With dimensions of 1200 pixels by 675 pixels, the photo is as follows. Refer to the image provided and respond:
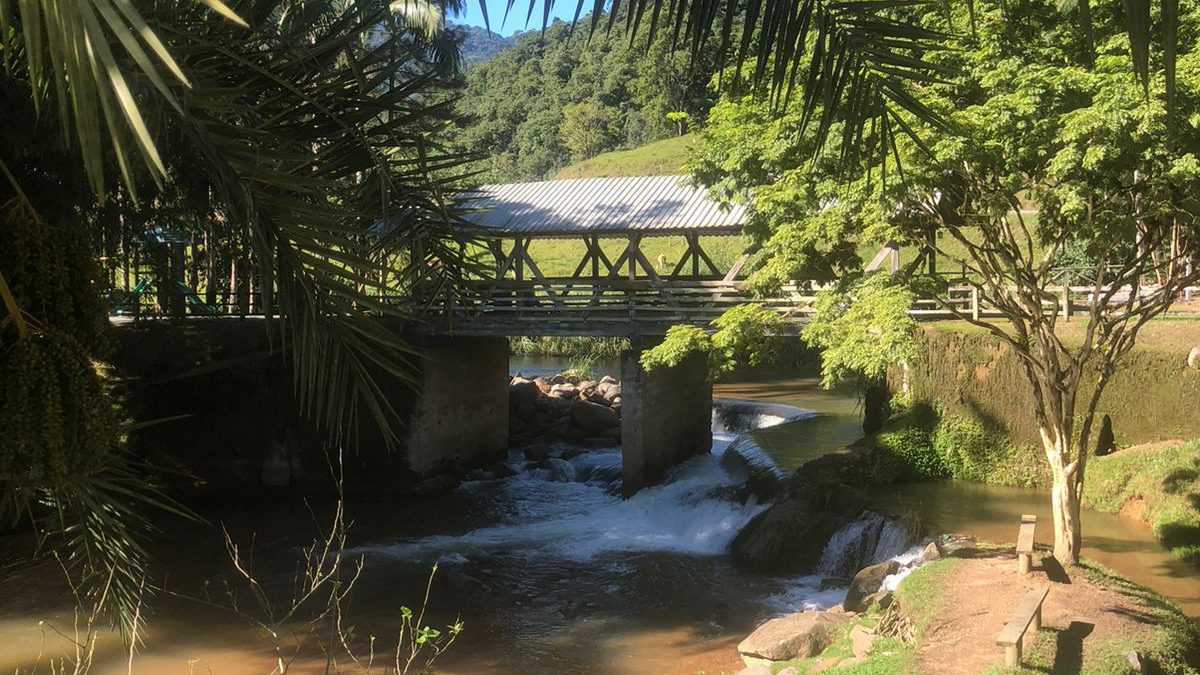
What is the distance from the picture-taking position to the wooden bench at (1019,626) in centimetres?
727

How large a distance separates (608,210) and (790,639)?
1153cm

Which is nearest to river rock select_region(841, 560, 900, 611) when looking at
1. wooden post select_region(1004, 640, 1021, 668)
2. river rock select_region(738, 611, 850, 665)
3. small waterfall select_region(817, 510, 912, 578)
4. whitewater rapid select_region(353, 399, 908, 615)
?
river rock select_region(738, 611, 850, 665)

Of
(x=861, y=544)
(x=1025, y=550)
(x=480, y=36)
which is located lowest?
(x=861, y=544)

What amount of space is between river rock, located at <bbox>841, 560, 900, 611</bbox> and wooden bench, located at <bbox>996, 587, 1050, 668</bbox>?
330 cm

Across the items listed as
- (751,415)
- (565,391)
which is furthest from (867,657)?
(565,391)

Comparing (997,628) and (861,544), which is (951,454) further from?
(997,628)

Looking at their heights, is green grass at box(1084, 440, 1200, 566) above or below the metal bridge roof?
below

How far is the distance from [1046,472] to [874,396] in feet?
12.2

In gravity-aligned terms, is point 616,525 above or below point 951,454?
below

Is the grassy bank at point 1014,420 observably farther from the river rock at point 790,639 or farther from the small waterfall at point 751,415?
the river rock at point 790,639

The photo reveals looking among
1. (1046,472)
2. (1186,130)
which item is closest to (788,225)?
(1186,130)

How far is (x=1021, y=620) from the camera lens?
756 centimetres

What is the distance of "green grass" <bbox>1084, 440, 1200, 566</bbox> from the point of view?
13.2 meters

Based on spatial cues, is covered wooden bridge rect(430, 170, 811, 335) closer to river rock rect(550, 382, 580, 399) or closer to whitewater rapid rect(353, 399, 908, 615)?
whitewater rapid rect(353, 399, 908, 615)
